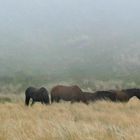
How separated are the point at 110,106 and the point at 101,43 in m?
52.5

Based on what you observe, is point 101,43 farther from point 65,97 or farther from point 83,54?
point 65,97

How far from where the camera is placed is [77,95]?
72.5 feet

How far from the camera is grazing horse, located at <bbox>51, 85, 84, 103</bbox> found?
2202 cm

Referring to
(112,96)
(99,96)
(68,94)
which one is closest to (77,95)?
(68,94)

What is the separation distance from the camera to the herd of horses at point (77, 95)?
21703 mm

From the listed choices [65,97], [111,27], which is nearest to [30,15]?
[111,27]

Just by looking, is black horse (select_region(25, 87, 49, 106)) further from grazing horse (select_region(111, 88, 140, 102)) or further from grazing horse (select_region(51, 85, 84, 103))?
grazing horse (select_region(111, 88, 140, 102))

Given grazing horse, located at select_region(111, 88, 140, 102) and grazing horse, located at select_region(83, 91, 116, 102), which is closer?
grazing horse, located at select_region(83, 91, 116, 102)

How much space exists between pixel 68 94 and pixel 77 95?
28.0 inches

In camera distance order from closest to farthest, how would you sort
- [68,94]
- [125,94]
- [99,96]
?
1. [99,96]
2. [125,94]
3. [68,94]

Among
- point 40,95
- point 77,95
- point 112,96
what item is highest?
point 40,95

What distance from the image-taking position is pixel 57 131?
23.5 ft

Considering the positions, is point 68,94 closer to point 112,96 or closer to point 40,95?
point 40,95

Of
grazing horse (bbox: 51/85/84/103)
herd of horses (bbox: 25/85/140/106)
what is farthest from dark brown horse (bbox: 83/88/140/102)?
grazing horse (bbox: 51/85/84/103)
